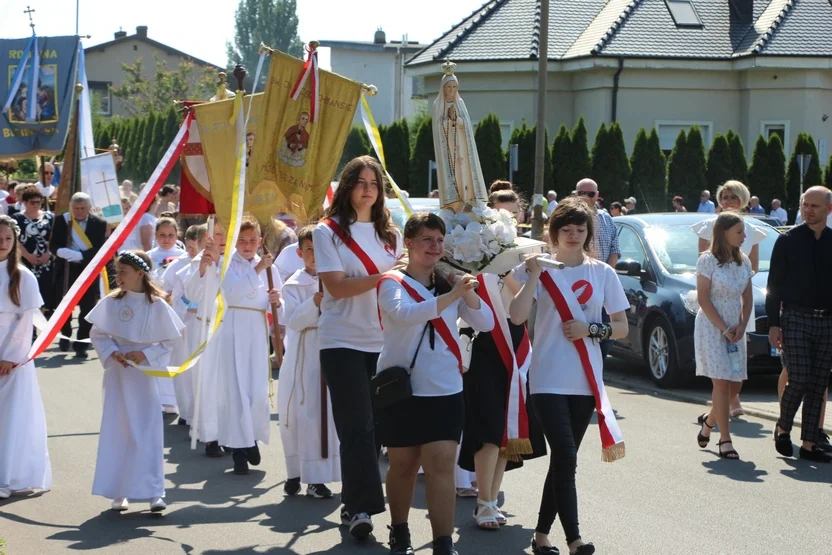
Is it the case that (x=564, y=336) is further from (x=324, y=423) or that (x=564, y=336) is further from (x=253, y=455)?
(x=253, y=455)

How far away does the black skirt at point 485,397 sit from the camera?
23.0 feet

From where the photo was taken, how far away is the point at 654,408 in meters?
11.3

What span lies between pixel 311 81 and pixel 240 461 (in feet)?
8.79

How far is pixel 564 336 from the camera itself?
6.23 metres

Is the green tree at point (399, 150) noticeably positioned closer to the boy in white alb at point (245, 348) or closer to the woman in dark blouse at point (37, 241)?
the woman in dark blouse at point (37, 241)

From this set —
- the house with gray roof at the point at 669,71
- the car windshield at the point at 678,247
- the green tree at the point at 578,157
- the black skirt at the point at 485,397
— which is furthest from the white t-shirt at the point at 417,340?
the house with gray roof at the point at 669,71

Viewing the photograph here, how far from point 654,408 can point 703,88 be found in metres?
29.0

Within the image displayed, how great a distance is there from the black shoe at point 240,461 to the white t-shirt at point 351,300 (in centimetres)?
216

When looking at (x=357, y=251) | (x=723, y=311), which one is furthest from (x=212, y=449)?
(x=723, y=311)

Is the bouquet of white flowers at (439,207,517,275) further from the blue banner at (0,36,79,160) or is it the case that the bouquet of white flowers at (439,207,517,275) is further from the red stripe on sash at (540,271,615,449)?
the blue banner at (0,36,79,160)

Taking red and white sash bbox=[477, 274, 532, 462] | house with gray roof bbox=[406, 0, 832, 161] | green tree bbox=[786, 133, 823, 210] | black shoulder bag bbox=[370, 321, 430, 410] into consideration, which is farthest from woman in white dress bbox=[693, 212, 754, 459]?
house with gray roof bbox=[406, 0, 832, 161]

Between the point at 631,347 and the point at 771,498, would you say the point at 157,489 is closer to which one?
the point at 771,498

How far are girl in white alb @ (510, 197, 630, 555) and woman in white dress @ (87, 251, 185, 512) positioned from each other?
241 centimetres

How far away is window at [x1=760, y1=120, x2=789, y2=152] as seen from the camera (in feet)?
124
